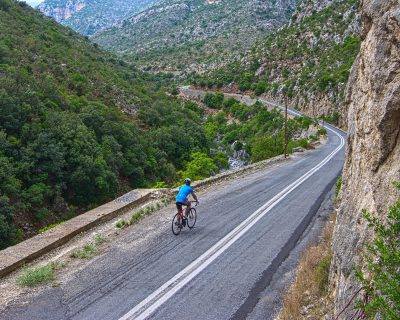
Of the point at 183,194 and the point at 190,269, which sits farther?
the point at 183,194

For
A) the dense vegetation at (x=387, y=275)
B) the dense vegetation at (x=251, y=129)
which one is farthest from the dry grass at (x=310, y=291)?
the dense vegetation at (x=251, y=129)

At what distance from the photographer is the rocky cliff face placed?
18.2ft

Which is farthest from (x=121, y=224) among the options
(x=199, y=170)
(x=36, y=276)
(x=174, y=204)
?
(x=199, y=170)

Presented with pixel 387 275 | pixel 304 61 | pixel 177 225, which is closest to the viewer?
pixel 387 275

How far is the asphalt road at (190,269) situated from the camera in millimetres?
7906

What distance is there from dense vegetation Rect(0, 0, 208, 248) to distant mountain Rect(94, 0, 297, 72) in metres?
69.0

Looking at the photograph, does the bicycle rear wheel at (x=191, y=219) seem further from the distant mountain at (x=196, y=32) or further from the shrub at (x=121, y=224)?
the distant mountain at (x=196, y=32)

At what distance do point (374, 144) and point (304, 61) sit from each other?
79774 millimetres

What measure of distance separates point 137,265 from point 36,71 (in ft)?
100

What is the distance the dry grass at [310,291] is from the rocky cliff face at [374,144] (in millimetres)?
628

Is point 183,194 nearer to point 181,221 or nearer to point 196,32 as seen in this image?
point 181,221

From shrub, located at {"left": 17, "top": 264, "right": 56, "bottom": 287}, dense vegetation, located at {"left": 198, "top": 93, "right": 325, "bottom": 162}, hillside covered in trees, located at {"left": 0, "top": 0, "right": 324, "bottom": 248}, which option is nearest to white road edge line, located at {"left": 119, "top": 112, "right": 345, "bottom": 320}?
shrub, located at {"left": 17, "top": 264, "right": 56, "bottom": 287}

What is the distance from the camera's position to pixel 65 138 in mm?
26391

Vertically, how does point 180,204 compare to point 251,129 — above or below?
above
